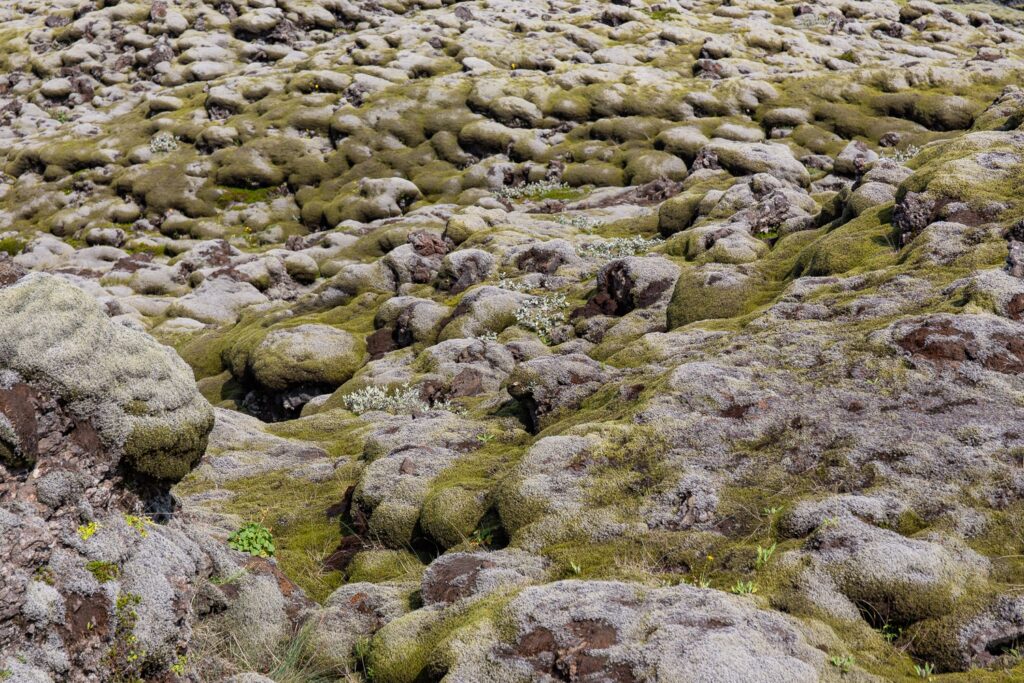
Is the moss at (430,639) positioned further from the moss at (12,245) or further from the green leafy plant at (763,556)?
the moss at (12,245)

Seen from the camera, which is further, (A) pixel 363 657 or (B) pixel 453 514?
(B) pixel 453 514

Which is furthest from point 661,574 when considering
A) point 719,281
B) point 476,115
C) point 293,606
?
point 476,115

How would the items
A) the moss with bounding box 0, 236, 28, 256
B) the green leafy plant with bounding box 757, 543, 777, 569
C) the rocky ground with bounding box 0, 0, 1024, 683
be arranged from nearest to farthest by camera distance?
the rocky ground with bounding box 0, 0, 1024, 683, the green leafy plant with bounding box 757, 543, 777, 569, the moss with bounding box 0, 236, 28, 256

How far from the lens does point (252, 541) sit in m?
15.8

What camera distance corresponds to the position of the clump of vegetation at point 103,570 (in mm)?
10188

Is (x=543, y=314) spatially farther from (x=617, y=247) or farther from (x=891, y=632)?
(x=891, y=632)

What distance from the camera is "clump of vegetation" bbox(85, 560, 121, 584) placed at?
1019cm

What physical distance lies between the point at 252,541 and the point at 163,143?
10356cm

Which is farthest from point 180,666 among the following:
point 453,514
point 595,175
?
point 595,175

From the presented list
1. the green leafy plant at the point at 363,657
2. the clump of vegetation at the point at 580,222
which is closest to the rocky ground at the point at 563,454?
the green leafy plant at the point at 363,657

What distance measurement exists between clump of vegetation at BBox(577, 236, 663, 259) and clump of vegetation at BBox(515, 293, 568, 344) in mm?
9110

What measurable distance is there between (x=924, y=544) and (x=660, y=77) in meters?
105

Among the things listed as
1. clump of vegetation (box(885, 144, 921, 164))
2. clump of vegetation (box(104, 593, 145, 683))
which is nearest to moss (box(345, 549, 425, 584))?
clump of vegetation (box(104, 593, 145, 683))

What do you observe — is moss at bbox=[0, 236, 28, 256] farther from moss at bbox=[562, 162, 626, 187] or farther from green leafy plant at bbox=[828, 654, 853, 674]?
green leafy plant at bbox=[828, 654, 853, 674]
